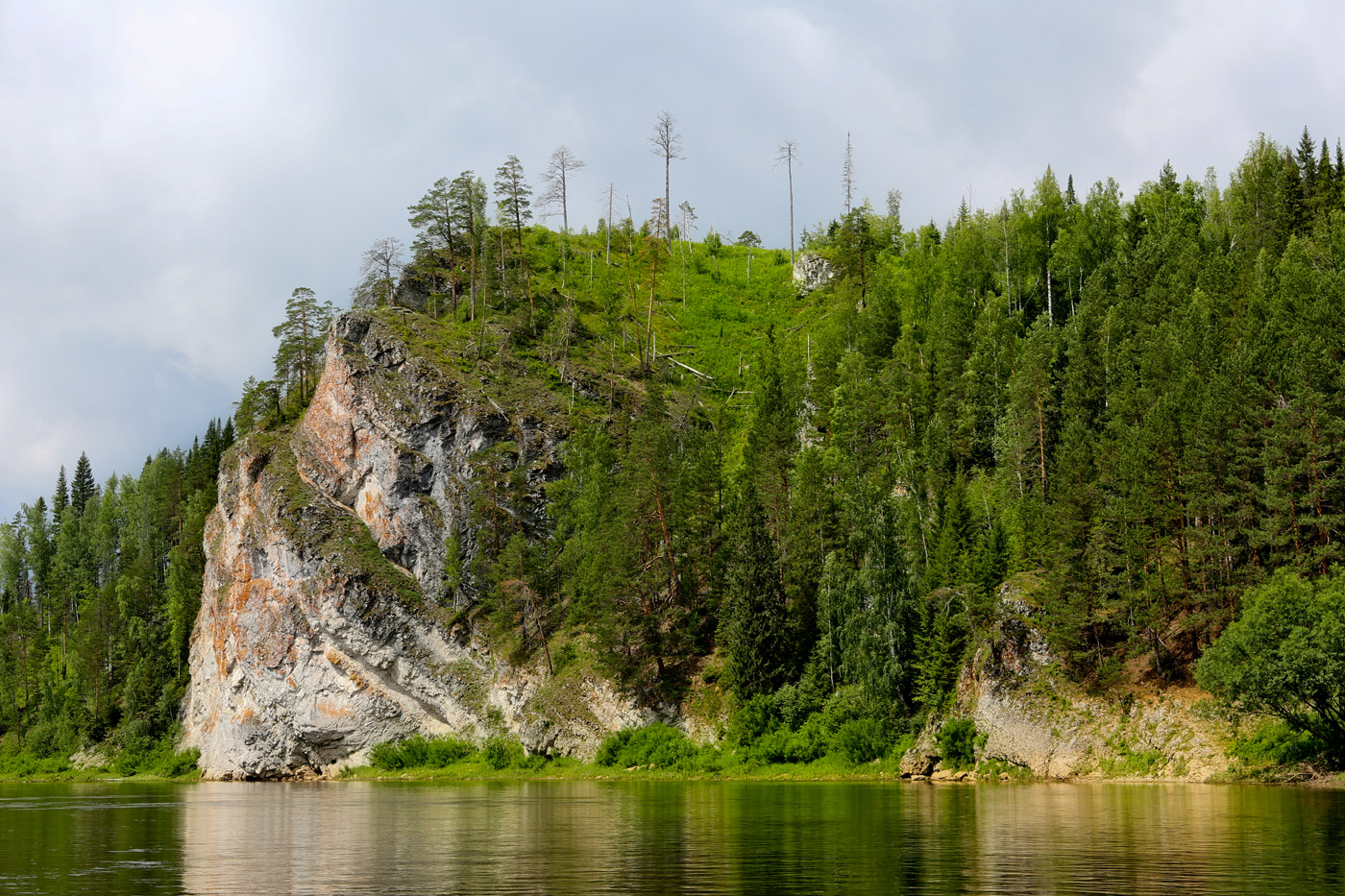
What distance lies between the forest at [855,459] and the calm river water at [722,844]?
47.2ft

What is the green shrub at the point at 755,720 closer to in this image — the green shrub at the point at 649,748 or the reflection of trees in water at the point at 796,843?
the green shrub at the point at 649,748

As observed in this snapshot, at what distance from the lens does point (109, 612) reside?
128 metres

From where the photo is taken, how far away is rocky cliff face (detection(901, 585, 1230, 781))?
5644 cm

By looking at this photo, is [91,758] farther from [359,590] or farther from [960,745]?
[960,745]

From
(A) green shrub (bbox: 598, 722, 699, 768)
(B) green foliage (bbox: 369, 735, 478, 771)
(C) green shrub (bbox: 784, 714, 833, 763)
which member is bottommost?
(B) green foliage (bbox: 369, 735, 478, 771)

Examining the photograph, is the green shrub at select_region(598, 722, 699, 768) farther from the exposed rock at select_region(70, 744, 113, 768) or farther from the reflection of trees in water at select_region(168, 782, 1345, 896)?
the exposed rock at select_region(70, 744, 113, 768)

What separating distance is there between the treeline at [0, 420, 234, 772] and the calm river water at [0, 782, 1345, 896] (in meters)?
61.4

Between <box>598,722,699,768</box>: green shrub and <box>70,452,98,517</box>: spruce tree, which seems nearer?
<box>598,722,699,768</box>: green shrub

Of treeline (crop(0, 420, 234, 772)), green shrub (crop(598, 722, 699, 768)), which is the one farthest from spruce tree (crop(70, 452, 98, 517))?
green shrub (crop(598, 722, 699, 768))

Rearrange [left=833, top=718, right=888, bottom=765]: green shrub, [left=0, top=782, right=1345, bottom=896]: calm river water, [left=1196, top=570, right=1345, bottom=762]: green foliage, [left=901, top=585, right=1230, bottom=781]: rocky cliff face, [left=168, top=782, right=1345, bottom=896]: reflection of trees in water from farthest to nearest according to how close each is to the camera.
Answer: [left=833, top=718, right=888, bottom=765]: green shrub
[left=901, top=585, right=1230, bottom=781]: rocky cliff face
[left=1196, top=570, right=1345, bottom=762]: green foliage
[left=0, top=782, right=1345, bottom=896]: calm river water
[left=168, top=782, right=1345, bottom=896]: reflection of trees in water

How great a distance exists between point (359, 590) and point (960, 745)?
178 feet

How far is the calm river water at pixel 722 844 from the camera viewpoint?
2288 centimetres

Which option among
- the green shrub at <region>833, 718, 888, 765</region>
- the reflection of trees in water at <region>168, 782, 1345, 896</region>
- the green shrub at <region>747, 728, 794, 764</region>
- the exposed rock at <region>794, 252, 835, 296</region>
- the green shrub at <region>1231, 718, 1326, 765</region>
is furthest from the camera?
the exposed rock at <region>794, 252, 835, 296</region>

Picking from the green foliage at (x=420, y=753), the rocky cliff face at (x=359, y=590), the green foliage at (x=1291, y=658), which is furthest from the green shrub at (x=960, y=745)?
the green foliage at (x=420, y=753)
